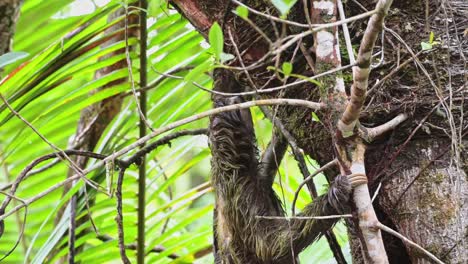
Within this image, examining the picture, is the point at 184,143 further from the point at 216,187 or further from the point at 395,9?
the point at 395,9

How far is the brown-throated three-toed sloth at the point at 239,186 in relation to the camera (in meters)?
2.83

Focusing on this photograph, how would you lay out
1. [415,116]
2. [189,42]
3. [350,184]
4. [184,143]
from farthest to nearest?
[184,143] → [189,42] → [415,116] → [350,184]

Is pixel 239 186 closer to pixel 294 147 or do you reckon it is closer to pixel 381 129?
pixel 294 147

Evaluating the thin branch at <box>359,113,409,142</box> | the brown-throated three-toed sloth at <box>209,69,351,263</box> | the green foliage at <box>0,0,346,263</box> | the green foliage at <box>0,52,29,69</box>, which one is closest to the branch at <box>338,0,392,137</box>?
the thin branch at <box>359,113,409,142</box>

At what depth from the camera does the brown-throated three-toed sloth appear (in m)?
2.83

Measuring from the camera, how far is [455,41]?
2.31 meters

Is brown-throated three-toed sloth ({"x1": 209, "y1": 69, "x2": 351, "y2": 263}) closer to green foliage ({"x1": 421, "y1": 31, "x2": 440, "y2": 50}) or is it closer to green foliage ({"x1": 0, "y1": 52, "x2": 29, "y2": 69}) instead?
green foliage ({"x1": 421, "y1": 31, "x2": 440, "y2": 50})

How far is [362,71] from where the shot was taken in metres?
1.76

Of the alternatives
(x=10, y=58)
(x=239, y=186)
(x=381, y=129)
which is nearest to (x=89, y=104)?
(x=239, y=186)

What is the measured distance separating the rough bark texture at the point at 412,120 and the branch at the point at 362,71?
135 mm

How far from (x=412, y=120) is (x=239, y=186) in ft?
3.14

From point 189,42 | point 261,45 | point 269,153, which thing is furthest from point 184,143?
point 261,45

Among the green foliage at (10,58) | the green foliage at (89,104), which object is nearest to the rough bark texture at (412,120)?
the green foliage at (89,104)

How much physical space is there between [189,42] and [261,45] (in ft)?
3.53
